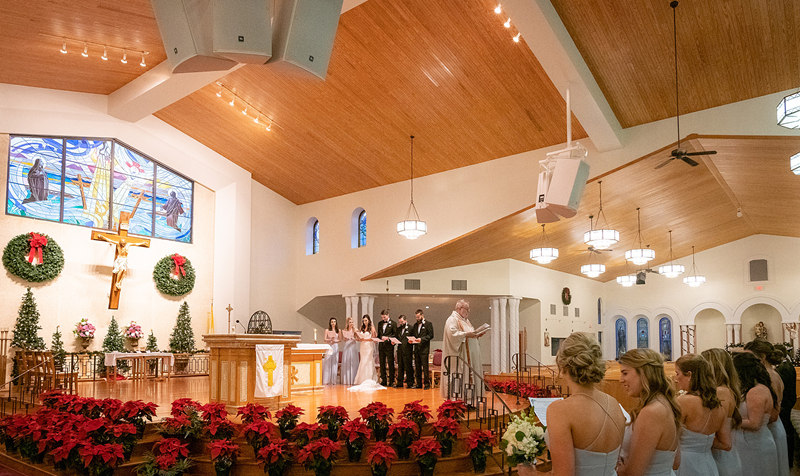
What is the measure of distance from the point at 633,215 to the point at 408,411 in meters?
10.7

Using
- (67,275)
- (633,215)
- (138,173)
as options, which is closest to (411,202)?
(633,215)

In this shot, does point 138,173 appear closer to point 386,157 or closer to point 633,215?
point 386,157

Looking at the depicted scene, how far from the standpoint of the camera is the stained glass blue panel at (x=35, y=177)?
42.7 ft

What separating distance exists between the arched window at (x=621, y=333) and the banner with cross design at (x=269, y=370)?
18.6m

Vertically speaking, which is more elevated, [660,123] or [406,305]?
[660,123]

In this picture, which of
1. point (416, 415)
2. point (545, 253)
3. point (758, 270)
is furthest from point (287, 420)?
point (758, 270)

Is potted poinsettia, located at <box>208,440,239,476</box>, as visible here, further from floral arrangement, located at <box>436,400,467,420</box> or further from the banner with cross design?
floral arrangement, located at <box>436,400,467,420</box>

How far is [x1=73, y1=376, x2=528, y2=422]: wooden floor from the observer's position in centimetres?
916

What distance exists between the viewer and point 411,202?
14898 mm

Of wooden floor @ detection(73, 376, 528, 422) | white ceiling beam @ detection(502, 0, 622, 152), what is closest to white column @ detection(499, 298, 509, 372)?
wooden floor @ detection(73, 376, 528, 422)

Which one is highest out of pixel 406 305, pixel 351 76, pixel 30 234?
pixel 351 76

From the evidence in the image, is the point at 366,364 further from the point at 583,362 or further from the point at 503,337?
the point at 583,362

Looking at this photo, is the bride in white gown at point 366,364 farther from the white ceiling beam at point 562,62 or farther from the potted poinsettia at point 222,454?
the potted poinsettia at point 222,454

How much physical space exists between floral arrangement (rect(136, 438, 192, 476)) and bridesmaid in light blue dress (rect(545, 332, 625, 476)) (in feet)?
14.6
